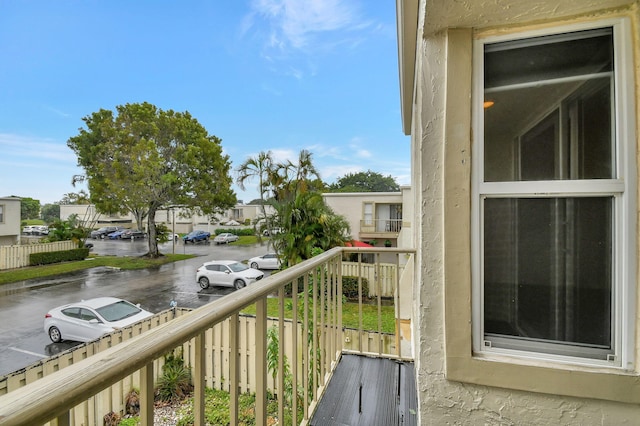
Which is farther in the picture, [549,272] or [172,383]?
[172,383]

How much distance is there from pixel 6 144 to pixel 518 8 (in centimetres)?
3006

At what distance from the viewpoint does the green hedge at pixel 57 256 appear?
14.2m

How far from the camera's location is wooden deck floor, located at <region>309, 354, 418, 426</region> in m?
1.66

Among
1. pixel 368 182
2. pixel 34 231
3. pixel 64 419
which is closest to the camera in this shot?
pixel 64 419

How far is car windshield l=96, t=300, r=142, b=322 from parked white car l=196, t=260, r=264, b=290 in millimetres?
3996

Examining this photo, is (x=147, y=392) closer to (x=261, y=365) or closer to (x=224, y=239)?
(x=261, y=365)

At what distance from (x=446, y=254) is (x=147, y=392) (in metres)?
1.14

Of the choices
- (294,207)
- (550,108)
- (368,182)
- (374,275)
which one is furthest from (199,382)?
(368,182)

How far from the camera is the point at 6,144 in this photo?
20172 mm

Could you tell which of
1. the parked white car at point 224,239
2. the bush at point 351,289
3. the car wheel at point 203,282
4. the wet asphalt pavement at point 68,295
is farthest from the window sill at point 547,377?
the parked white car at point 224,239

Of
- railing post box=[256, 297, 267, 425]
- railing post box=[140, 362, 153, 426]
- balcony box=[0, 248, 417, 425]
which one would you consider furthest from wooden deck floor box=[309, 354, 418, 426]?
railing post box=[140, 362, 153, 426]

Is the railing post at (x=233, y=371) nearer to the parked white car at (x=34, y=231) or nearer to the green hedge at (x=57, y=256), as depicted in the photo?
the green hedge at (x=57, y=256)

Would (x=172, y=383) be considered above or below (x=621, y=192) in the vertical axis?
below

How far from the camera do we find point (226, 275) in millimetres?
10391
